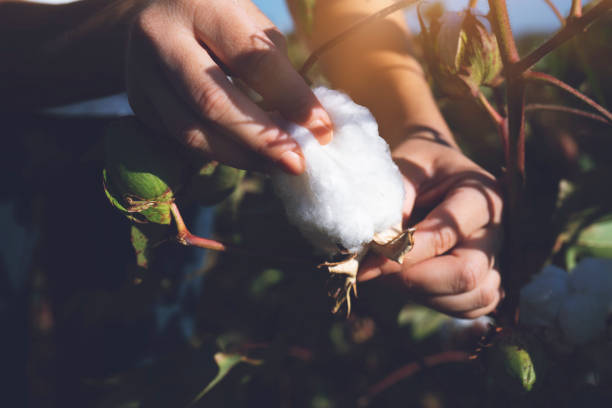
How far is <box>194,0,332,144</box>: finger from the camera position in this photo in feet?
1.48

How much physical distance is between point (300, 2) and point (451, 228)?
1.27 ft

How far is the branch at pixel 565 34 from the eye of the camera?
40 centimetres

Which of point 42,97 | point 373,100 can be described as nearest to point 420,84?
point 373,100

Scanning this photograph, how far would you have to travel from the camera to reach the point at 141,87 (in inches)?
18.8

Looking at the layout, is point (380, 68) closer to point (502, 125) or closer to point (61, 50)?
point (502, 125)

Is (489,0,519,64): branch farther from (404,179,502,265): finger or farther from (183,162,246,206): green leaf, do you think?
(183,162,246,206): green leaf

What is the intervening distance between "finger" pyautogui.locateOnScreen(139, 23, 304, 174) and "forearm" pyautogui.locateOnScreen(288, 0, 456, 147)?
19.0 inches

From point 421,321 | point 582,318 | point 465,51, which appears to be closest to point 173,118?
point 465,51

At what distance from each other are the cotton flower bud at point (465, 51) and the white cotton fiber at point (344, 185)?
15 cm

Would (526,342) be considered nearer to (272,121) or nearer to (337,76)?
(272,121)

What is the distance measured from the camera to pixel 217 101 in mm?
442

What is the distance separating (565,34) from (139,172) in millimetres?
482

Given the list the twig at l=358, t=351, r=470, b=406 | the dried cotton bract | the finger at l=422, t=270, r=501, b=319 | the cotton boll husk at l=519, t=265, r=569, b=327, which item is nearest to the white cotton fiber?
the dried cotton bract

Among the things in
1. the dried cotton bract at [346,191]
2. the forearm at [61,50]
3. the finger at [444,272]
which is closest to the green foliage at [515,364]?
the finger at [444,272]
